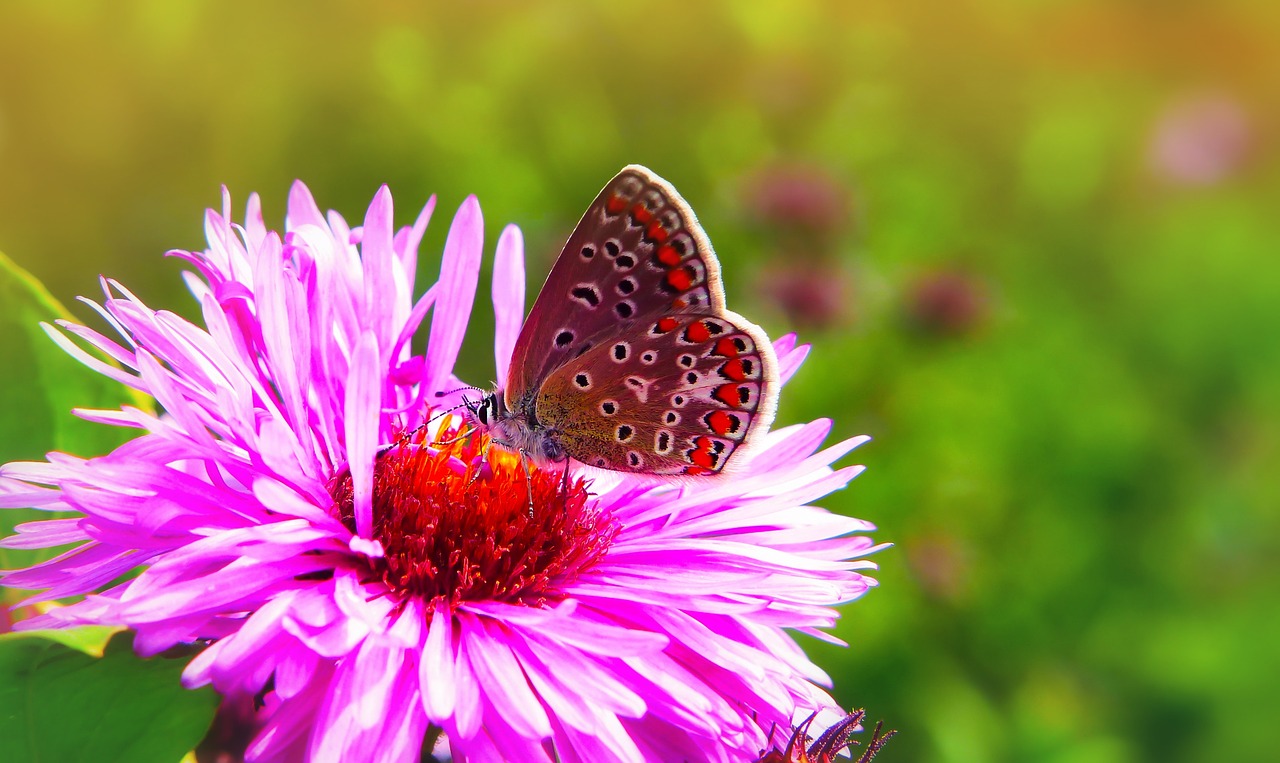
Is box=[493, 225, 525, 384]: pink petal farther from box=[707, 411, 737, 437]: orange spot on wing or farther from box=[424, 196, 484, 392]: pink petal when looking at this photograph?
box=[707, 411, 737, 437]: orange spot on wing

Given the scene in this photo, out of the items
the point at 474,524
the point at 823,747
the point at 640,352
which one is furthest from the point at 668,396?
the point at 823,747

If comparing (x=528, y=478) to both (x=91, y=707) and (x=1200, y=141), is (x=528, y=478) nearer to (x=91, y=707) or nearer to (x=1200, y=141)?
(x=91, y=707)

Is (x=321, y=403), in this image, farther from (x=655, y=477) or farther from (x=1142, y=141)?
(x=1142, y=141)

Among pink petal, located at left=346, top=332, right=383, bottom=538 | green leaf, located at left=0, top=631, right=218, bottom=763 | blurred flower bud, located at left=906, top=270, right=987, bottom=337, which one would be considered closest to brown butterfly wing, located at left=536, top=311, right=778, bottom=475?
pink petal, located at left=346, top=332, right=383, bottom=538

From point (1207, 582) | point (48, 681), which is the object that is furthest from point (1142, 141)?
point (48, 681)

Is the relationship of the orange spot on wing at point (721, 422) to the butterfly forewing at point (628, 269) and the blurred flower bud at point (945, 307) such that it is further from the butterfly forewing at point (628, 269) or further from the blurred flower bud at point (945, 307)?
the blurred flower bud at point (945, 307)

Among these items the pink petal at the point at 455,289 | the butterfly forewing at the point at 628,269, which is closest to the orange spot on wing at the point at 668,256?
the butterfly forewing at the point at 628,269
